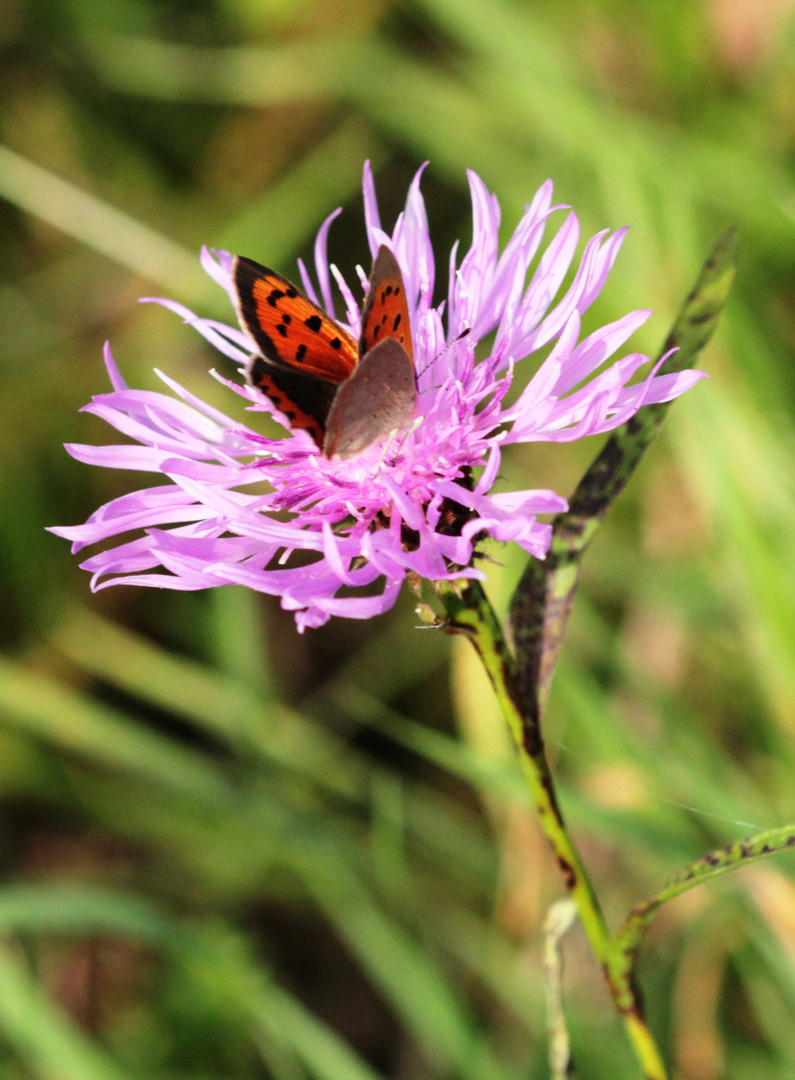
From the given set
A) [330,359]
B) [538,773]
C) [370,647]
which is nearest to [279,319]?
[330,359]

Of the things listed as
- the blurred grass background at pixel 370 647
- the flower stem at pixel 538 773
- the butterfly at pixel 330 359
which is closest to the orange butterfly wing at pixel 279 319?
the butterfly at pixel 330 359

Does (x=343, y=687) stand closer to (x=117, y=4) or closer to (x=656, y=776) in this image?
(x=656, y=776)

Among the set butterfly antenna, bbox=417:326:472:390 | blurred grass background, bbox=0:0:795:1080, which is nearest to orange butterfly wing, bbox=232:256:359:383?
butterfly antenna, bbox=417:326:472:390

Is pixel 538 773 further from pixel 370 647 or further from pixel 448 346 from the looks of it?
pixel 370 647

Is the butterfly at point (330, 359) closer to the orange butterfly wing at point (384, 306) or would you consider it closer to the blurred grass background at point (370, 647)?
the orange butterfly wing at point (384, 306)

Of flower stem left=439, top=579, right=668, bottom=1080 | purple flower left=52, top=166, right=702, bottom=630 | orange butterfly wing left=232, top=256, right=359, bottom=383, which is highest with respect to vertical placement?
orange butterfly wing left=232, top=256, right=359, bottom=383

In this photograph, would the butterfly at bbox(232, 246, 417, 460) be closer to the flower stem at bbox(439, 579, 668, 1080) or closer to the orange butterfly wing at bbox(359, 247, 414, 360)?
the orange butterfly wing at bbox(359, 247, 414, 360)
